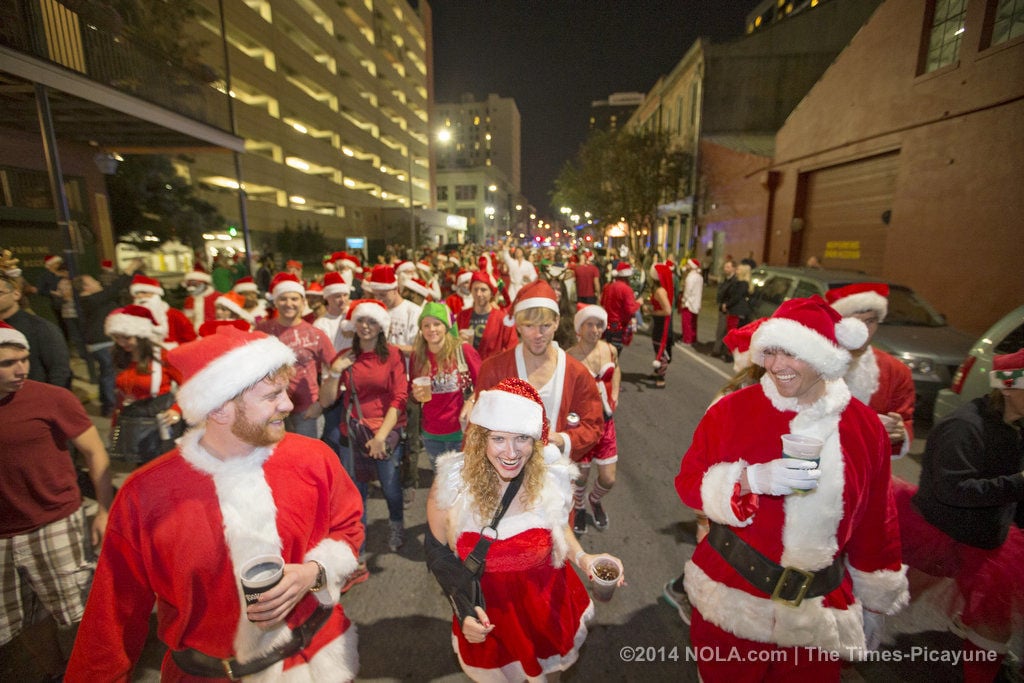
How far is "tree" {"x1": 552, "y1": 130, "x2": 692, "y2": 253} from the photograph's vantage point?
89.5ft

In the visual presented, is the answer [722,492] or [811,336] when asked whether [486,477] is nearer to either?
Answer: [722,492]

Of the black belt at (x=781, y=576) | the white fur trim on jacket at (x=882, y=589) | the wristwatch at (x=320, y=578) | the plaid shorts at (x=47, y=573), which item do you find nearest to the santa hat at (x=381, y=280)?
the plaid shorts at (x=47, y=573)

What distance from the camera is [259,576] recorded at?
4.53ft

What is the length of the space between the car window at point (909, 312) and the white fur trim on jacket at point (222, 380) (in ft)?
28.8

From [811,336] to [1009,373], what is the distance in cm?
114

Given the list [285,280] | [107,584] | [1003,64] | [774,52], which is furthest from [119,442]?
[774,52]

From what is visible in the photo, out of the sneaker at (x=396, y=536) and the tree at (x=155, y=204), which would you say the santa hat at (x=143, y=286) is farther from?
the tree at (x=155, y=204)

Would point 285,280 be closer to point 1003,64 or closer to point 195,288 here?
point 195,288

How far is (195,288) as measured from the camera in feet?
23.6

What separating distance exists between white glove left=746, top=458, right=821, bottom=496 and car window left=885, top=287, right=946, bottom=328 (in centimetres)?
720

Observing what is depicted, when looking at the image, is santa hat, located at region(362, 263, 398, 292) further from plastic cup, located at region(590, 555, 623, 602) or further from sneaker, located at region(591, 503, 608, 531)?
plastic cup, located at region(590, 555, 623, 602)

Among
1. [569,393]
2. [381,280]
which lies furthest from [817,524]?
[381,280]

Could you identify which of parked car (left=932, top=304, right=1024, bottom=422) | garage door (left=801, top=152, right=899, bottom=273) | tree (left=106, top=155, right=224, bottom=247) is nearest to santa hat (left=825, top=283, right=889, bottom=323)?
parked car (left=932, top=304, right=1024, bottom=422)

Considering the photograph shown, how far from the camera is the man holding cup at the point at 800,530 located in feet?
6.22
